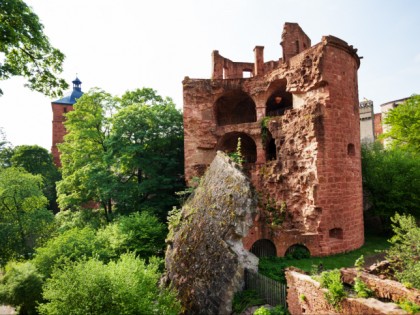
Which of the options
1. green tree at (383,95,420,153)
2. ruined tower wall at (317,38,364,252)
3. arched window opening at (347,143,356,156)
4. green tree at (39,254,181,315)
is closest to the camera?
green tree at (39,254,181,315)

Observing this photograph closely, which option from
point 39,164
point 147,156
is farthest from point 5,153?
point 147,156

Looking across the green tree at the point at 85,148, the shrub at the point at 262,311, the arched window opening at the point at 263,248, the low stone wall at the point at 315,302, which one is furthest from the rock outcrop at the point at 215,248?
the green tree at the point at 85,148

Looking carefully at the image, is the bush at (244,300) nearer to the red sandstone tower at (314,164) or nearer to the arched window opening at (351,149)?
the red sandstone tower at (314,164)

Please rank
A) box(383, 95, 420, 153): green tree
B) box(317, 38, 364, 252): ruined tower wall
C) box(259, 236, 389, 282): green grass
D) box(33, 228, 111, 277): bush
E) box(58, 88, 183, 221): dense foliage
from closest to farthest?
box(259, 236, 389, 282): green grass, box(33, 228, 111, 277): bush, box(317, 38, 364, 252): ruined tower wall, box(58, 88, 183, 221): dense foliage, box(383, 95, 420, 153): green tree

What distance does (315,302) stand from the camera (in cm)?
798

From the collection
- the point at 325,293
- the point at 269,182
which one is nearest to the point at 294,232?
the point at 269,182

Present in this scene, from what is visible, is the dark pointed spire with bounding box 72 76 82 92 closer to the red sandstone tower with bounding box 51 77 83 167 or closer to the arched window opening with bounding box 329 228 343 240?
the red sandstone tower with bounding box 51 77 83 167

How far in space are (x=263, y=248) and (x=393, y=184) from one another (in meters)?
9.61

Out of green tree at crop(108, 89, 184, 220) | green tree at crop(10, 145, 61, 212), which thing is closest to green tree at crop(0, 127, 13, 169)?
green tree at crop(10, 145, 61, 212)

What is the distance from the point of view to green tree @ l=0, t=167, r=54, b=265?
1827 centimetres

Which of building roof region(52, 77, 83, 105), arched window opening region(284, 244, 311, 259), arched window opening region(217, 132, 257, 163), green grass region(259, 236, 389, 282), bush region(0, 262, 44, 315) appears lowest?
bush region(0, 262, 44, 315)

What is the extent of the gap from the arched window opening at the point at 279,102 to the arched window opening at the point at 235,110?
1483mm

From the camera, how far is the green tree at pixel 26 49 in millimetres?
7688

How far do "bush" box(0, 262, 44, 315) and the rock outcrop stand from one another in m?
5.70
